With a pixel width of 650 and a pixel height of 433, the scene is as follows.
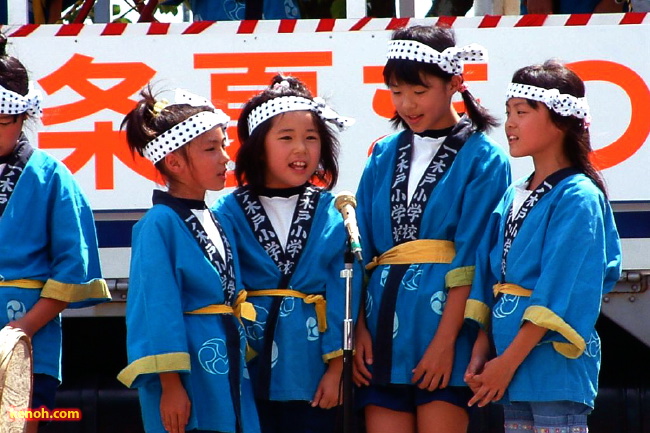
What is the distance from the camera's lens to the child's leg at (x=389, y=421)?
3418mm

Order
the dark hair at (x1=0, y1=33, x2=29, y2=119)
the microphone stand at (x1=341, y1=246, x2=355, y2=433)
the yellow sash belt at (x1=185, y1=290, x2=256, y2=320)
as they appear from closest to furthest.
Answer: the microphone stand at (x1=341, y1=246, x2=355, y2=433) → the yellow sash belt at (x1=185, y1=290, x2=256, y2=320) → the dark hair at (x1=0, y1=33, x2=29, y2=119)

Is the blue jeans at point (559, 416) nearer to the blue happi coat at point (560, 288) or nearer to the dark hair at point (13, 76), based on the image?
the blue happi coat at point (560, 288)

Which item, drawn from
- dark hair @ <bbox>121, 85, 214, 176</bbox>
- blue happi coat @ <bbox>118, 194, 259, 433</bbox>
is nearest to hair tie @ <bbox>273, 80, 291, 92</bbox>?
dark hair @ <bbox>121, 85, 214, 176</bbox>

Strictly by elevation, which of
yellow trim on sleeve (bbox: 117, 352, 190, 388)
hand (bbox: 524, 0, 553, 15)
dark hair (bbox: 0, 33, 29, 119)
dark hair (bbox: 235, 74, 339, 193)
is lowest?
yellow trim on sleeve (bbox: 117, 352, 190, 388)

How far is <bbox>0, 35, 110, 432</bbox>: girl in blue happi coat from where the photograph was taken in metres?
3.40

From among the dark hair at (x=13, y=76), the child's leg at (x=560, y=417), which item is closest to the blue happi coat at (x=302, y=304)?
the child's leg at (x=560, y=417)

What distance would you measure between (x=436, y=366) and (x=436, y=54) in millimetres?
978

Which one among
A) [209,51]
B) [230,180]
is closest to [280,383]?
[230,180]

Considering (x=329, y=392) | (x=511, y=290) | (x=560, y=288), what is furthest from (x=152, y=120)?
(x=560, y=288)

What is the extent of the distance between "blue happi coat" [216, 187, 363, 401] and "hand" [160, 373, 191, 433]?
1.08ft

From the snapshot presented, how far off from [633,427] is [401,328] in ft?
5.20

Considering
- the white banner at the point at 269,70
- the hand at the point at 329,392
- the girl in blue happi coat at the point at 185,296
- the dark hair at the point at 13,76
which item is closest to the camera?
the girl in blue happi coat at the point at 185,296

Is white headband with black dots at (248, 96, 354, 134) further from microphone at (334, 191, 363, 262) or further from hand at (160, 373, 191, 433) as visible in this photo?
hand at (160, 373, 191, 433)

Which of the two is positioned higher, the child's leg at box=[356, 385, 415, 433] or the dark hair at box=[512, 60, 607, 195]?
the dark hair at box=[512, 60, 607, 195]
